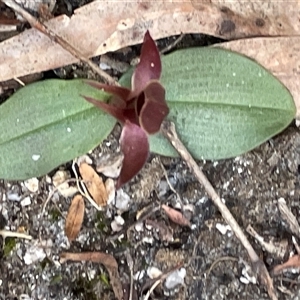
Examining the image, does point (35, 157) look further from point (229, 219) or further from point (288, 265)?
point (288, 265)

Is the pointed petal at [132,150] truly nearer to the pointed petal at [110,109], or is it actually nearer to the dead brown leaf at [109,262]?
the pointed petal at [110,109]

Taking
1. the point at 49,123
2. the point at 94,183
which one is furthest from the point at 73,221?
the point at 49,123

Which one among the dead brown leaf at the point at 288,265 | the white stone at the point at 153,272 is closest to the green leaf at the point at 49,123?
the white stone at the point at 153,272

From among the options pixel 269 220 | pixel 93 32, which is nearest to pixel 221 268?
pixel 269 220

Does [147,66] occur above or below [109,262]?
above

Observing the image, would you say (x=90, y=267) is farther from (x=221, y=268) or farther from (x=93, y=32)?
(x=93, y=32)

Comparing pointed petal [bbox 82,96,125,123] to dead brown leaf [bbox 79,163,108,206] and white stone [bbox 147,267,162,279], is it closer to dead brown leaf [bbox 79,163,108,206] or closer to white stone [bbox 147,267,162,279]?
dead brown leaf [bbox 79,163,108,206]
